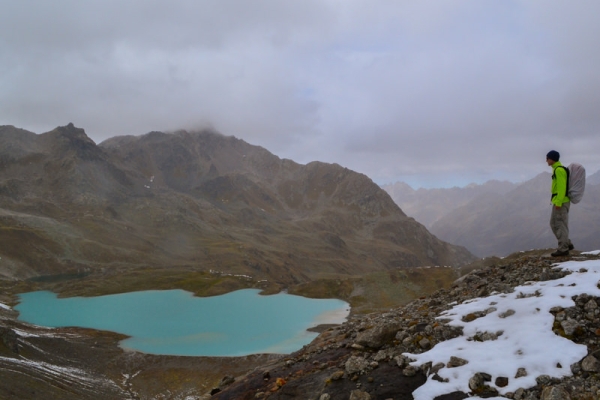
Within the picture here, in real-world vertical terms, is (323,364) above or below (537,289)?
below

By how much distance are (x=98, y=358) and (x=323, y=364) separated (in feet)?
211

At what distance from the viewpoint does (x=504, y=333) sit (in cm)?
1356

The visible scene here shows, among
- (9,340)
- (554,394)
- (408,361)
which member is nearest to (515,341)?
(554,394)

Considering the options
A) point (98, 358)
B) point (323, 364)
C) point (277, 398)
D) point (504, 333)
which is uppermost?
point (504, 333)

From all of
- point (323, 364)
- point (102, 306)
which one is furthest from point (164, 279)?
point (323, 364)

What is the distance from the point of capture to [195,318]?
99.5m

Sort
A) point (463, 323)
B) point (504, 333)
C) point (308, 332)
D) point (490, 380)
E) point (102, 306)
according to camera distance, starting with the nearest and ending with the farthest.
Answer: point (490, 380)
point (504, 333)
point (463, 323)
point (308, 332)
point (102, 306)

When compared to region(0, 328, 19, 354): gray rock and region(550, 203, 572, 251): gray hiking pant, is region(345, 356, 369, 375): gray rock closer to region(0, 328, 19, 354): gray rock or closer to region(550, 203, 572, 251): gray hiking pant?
region(550, 203, 572, 251): gray hiking pant

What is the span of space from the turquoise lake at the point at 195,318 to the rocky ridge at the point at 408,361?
5496 centimetres

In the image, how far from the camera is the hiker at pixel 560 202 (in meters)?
19.5

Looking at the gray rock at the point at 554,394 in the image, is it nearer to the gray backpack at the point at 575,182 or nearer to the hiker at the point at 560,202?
the hiker at the point at 560,202

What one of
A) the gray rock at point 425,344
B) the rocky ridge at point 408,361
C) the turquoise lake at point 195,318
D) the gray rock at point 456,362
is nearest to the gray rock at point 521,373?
the rocky ridge at point 408,361

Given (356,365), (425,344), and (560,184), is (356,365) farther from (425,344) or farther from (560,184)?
(560,184)

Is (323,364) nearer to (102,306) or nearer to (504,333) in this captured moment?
(504,333)
